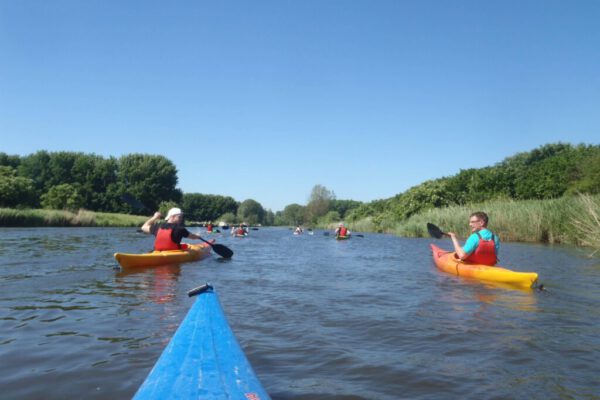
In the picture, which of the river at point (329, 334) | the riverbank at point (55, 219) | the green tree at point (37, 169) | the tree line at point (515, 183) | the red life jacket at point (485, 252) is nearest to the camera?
the river at point (329, 334)

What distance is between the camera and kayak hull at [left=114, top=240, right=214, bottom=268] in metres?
8.66

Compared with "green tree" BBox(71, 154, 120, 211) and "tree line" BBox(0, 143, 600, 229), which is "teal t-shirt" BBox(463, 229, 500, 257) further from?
"green tree" BBox(71, 154, 120, 211)

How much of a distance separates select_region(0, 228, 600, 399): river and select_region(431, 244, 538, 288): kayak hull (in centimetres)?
27

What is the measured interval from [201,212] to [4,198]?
6779cm

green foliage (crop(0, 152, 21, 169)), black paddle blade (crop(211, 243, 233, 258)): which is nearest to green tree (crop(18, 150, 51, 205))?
green foliage (crop(0, 152, 21, 169))

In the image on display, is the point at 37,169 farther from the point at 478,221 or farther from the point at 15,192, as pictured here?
the point at 478,221

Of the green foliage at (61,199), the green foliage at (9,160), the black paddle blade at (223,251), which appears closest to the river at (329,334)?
the black paddle blade at (223,251)

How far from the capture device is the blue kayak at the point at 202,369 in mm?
1948

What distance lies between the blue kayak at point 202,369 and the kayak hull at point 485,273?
5677 mm

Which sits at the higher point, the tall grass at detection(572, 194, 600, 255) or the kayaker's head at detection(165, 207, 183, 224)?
the tall grass at detection(572, 194, 600, 255)

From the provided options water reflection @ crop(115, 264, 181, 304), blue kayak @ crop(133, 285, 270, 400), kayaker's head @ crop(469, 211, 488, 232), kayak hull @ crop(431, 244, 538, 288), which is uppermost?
kayaker's head @ crop(469, 211, 488, 232)

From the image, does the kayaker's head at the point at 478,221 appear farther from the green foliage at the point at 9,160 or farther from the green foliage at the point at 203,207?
the green foliage at the point at 203,207

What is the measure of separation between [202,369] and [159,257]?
315 inches

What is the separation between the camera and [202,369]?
213cm
